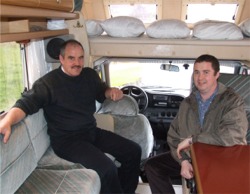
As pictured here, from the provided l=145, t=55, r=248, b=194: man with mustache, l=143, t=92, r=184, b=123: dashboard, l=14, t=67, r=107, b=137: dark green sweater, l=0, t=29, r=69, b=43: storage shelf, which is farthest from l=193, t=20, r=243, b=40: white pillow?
l=0, t=29, r=69, b=43: storage shelf

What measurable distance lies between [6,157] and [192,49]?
213 cm

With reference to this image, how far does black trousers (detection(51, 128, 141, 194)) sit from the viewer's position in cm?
222

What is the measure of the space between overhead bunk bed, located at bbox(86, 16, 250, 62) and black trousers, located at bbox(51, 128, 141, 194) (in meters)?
1.03

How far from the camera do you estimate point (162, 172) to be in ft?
7.73

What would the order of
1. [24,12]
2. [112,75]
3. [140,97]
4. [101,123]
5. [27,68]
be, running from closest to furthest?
[24,12] → [27,68] → [101,123] → [140,97] → [112,75]

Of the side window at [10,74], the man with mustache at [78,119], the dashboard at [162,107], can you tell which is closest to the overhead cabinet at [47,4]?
the man with mustache at [78,119]

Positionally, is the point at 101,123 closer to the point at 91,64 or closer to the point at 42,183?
the point at 91,64

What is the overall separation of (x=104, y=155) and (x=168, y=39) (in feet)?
4.81

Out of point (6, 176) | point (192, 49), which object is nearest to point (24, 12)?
point (6, 176)

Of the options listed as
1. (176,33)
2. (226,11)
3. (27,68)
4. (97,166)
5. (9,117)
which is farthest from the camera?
(226,11)

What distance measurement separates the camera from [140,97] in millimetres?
3635

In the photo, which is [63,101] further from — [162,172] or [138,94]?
[138,94]

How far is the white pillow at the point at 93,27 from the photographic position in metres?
3.10

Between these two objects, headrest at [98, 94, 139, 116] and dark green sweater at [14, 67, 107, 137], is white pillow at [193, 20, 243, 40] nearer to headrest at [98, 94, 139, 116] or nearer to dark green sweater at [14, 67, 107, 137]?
headrest at [98, 94, 139, 116]
